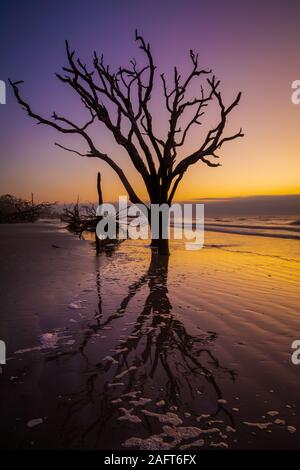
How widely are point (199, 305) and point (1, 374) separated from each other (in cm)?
301

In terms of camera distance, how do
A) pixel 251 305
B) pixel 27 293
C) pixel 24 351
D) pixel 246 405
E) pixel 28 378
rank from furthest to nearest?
pixel 27 293 < pixel 251 305 < pixel 24 351 < pixel 28 378 < pixel 246 405

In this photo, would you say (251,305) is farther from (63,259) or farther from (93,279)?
(63,259)

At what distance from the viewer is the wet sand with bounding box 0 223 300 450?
2.10m

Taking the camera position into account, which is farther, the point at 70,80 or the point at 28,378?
the point at 70,80

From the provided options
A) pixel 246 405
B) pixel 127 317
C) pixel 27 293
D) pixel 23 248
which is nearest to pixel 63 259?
pixel 23 248

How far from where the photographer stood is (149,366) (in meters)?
3.00

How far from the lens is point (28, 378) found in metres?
2.74

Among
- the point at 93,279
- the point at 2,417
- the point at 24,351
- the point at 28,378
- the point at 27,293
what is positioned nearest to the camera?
the point at 2,417

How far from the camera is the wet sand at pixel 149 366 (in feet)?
6.90
